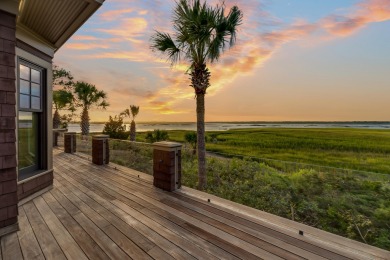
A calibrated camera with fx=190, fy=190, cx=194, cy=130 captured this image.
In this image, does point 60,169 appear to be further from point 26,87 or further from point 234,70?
point 234,70

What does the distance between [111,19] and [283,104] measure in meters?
21.1

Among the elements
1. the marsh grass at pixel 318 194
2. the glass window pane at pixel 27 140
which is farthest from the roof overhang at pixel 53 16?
the marsh grass at pixel 318 194

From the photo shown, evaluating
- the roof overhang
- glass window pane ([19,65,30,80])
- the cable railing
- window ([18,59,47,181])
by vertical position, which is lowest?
the cable railing

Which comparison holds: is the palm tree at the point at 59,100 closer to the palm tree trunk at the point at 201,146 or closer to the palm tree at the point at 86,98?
the palm tree at the point at 86,98

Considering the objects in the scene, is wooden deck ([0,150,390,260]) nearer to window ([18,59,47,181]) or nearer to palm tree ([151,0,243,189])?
window ([18,59,47,181])

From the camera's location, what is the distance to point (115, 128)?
59.1 feet

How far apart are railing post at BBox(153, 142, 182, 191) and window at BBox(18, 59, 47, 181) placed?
8.08 feet

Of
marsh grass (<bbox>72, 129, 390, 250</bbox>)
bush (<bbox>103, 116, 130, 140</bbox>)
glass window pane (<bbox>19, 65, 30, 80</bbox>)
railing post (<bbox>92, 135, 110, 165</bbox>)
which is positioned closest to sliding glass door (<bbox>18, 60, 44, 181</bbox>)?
glass window pane (<bbox>19, 65, 30, 80</bbox>)

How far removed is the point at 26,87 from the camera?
363 cm

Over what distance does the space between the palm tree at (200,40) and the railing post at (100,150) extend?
3.48m

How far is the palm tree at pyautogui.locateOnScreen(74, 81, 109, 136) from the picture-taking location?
1659 cm

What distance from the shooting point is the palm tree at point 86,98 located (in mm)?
16594

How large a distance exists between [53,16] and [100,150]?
4.44m

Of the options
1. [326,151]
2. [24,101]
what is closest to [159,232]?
[24,101]
